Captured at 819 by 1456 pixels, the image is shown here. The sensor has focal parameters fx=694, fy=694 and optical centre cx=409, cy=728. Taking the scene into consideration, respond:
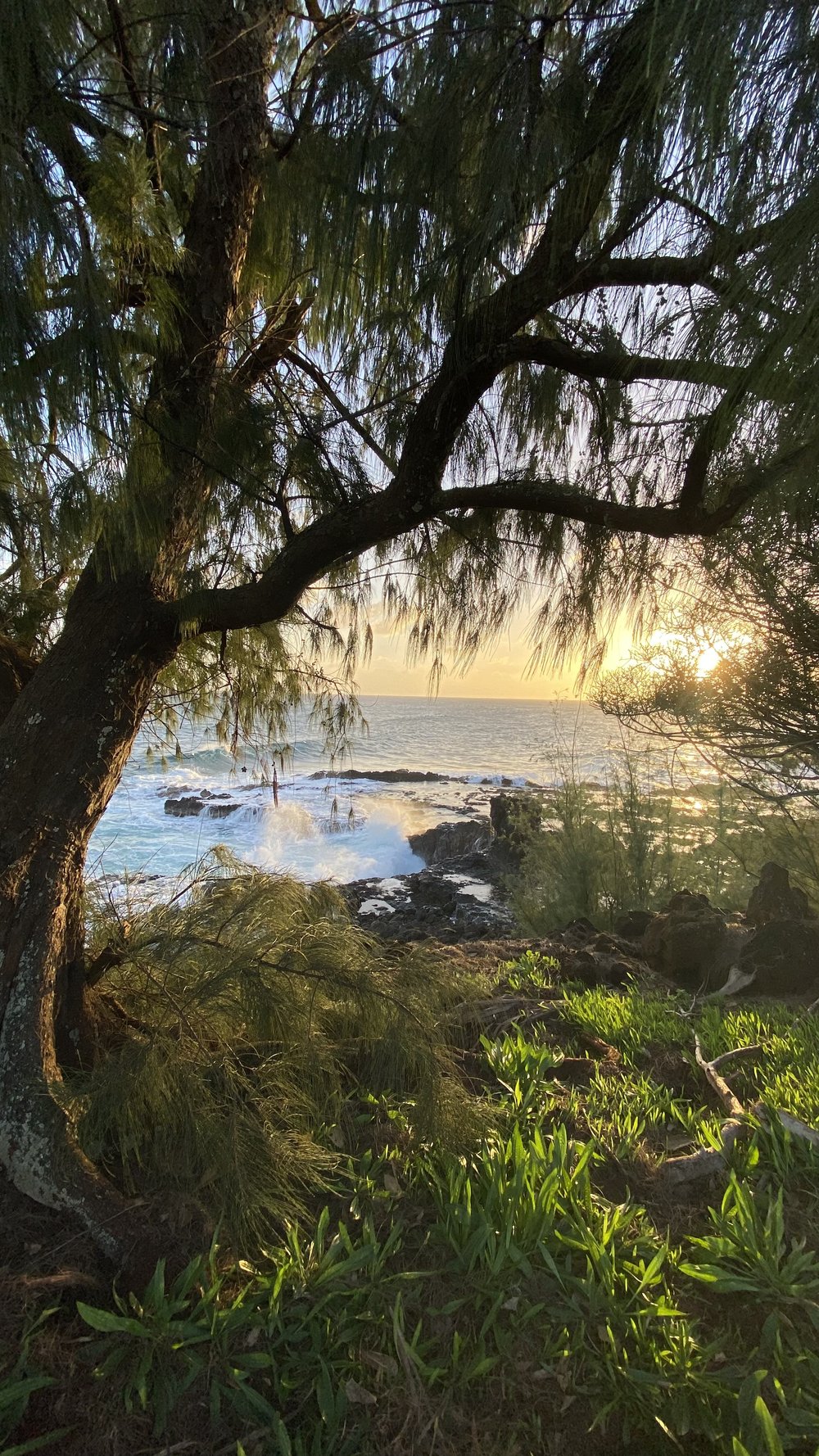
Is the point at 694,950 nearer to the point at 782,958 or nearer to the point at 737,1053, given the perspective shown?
the point at 782,958

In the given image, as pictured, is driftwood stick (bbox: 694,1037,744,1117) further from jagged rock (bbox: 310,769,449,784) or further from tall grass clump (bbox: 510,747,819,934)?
jagged rock (bbox: 310,769,449,784)

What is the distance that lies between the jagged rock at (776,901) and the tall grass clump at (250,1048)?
3.20m

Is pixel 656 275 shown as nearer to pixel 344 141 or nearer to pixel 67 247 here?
pixel 344 141

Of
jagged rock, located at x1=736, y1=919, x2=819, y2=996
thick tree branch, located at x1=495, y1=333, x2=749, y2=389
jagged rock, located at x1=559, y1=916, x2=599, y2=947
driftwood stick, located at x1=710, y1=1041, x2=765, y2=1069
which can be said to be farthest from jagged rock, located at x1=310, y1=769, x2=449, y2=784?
thick tree branch, located at x1=495, y1=333, x2=749, y2=389

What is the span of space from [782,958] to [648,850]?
3.05 meters

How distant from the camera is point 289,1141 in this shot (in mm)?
2053

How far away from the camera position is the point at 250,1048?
8.07 feet

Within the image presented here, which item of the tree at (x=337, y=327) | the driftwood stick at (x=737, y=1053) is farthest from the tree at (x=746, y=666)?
the driftwood stick at (x=737, y=1053)

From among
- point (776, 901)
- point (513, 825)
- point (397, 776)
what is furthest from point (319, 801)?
point (776, 901)

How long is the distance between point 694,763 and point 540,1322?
266 inches

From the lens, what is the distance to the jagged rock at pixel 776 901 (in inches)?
197

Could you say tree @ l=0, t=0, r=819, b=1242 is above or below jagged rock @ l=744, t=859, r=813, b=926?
above

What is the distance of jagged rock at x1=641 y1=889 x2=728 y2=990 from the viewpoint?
450 centimetres

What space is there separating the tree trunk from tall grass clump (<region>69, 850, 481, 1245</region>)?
12cm
